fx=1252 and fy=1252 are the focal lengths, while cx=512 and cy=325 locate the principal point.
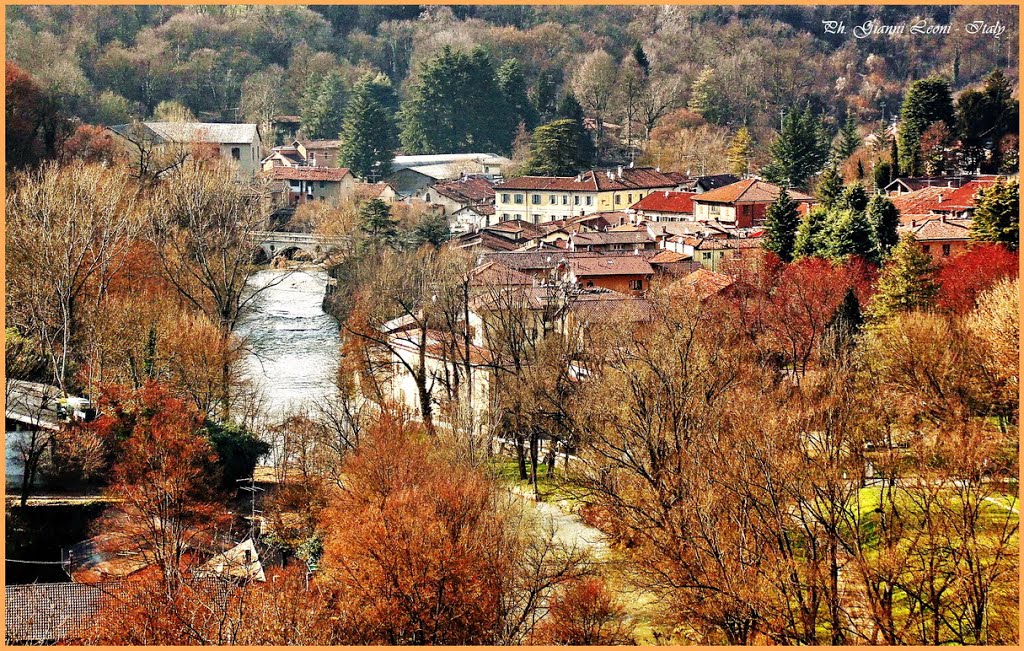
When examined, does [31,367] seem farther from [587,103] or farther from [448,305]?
[587,103]

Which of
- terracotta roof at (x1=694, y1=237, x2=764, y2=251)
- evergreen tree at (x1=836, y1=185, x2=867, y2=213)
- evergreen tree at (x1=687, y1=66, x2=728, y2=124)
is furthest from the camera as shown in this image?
evergreen tree at (x1=687, y1=66, x2=728, y2=124)

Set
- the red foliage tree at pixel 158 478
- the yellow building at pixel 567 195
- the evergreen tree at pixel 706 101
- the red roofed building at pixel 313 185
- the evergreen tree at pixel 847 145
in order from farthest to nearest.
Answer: the evergreen tree at pixel 706 101, the red roofed building at pixel 313 185, the yellow building at pixel 567 195, the evergreen tree at pixel 847 145, the red foliage tree at pixel 158 478

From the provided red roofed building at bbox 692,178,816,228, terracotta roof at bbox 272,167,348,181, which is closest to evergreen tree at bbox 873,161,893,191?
red roofed building at bbox 692,178,816,228

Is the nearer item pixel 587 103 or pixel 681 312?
pixel 681 312

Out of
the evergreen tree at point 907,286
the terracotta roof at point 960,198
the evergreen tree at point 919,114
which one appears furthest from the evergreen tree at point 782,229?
the evergreen tree at point 907,286

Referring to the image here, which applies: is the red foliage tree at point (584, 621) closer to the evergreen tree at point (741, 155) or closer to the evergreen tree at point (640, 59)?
the evergreen tree at point (741, 155)

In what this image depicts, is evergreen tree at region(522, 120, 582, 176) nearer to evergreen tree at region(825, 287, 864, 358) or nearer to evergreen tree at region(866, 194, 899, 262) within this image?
evergreen tree at region(866, 194, 899, 262)

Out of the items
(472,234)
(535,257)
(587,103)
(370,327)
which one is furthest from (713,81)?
(370,327)
